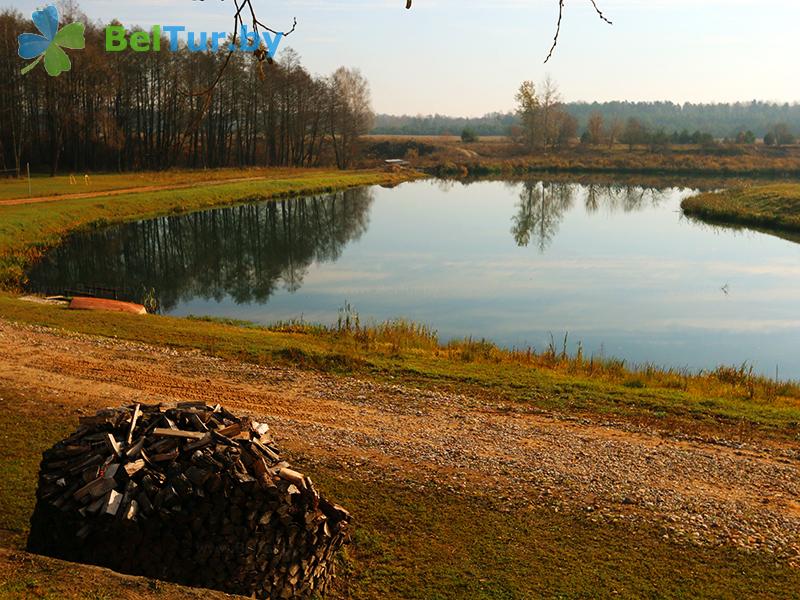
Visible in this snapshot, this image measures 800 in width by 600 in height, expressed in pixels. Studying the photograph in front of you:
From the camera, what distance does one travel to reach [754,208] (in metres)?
48.8

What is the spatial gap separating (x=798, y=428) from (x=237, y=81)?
6205cm

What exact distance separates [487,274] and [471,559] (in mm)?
21982

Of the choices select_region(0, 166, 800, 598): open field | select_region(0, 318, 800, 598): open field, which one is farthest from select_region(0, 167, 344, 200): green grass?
select_region(0, 318, 800, 598): open field

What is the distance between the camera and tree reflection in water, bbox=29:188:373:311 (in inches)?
1045

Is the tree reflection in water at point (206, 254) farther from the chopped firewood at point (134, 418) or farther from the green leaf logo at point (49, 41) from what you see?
the chopped firewood at point (134, 418)

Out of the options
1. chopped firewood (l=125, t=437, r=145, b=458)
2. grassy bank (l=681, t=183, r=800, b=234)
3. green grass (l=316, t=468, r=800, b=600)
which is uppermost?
grassy bank (l=681, t=183, r=800, b=234)

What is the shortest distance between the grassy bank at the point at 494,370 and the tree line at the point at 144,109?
28.0 metres

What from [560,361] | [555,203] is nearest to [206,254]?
[560,361]

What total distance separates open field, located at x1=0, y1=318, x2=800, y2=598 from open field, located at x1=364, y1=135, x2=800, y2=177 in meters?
75.0

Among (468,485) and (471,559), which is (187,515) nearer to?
(471,559)

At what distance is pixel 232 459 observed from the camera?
268 inches

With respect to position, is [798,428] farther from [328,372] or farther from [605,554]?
[328,372]

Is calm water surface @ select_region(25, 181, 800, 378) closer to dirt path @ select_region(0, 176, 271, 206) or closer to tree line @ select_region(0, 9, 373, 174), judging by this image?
dirt path @ select_region(0, 176, 271, 206)

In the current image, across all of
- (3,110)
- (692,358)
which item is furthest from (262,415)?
(3,110)
